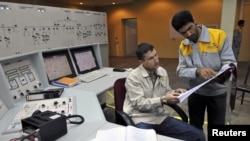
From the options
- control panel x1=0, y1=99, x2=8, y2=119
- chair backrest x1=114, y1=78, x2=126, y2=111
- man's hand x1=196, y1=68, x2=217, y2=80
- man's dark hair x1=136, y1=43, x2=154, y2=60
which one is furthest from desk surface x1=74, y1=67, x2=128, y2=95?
man's hand x1=196, y1=68, x2=217, y2=80

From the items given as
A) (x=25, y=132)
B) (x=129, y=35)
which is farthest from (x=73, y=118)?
(x=129, y=35)

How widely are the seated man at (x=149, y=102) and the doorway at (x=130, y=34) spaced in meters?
8.17

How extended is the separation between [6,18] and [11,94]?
1.94m

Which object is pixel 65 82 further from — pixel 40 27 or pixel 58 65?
pixel 40 27

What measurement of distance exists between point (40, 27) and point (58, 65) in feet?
5.85

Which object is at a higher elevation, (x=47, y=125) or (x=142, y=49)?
(x=142, y=49)

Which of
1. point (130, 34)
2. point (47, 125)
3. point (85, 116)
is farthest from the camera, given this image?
point (130, 34)

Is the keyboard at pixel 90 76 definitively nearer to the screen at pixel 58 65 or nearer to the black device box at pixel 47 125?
the screen at pixel 58 65

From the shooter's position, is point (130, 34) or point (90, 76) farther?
point (130, 34)

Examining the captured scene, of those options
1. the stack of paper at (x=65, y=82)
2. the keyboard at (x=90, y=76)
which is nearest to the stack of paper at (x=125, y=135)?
the stack of paper at (x=65, y=82)

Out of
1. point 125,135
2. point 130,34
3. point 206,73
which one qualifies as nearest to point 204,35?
point 206,73

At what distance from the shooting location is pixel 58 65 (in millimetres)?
2115

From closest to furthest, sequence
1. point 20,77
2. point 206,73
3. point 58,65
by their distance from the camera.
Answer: point 206,73, point 20,77, point 58,65

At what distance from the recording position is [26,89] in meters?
1.61
